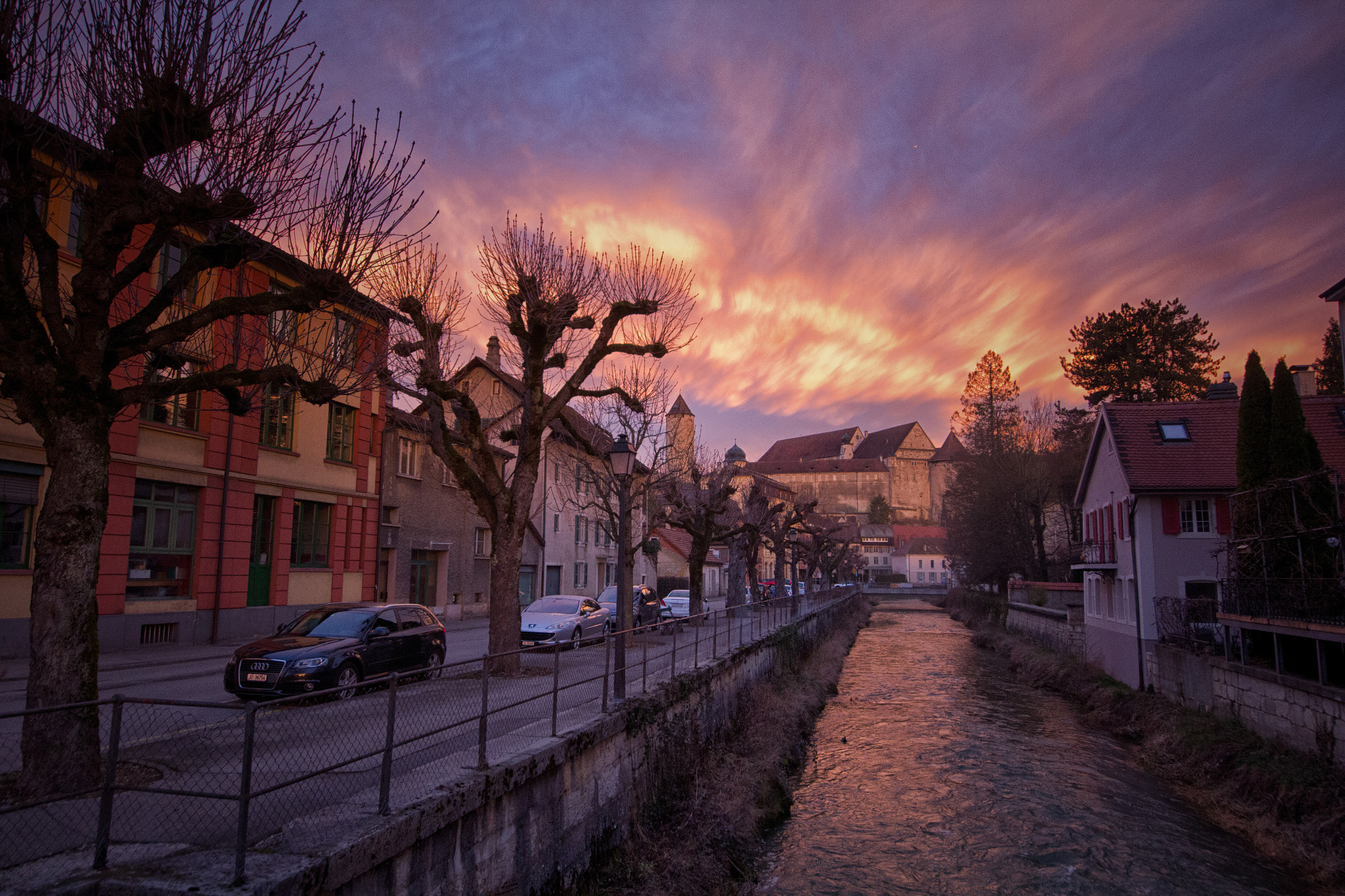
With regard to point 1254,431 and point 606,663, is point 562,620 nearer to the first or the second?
point 606,663

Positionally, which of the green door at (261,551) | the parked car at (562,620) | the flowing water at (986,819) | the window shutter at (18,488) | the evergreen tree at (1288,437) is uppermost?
the evergreen tree at (1288,437)

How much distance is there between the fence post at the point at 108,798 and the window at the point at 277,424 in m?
17.5

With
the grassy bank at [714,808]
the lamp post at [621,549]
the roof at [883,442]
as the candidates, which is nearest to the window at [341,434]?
the lamp post at [621,549]

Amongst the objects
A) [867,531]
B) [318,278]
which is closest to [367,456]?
[318,278]

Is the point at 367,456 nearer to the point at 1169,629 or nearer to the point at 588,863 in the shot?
the point at 588,863

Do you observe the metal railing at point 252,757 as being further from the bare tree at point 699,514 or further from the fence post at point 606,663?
the bare tree at point 699,514

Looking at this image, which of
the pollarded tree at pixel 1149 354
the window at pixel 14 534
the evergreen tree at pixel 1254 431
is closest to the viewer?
the window at pixel 14 534

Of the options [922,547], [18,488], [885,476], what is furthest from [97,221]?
[885,476]

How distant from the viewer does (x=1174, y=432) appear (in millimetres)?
24984

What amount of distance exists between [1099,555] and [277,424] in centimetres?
2433

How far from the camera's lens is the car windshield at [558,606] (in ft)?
69.5

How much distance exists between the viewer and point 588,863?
757cm

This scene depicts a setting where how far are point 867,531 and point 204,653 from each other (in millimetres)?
111158

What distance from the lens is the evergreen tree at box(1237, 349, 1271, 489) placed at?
17.1 metres
